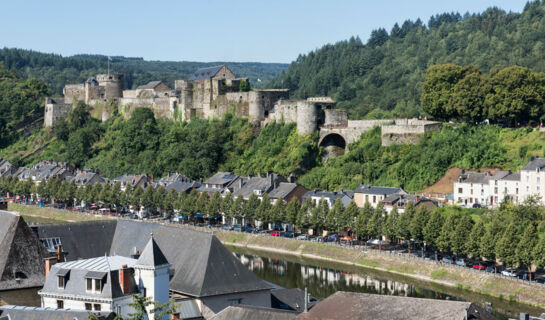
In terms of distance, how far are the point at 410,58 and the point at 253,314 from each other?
132m

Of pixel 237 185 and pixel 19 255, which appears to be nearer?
pixel 19 255

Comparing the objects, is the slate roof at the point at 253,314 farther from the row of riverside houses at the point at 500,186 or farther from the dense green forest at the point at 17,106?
the dense green forest at the point at 17,106

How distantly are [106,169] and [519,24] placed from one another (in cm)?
7871

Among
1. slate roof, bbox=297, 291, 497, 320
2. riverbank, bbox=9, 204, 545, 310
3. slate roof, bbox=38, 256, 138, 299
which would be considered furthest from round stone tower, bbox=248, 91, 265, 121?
slate roof, bbox=297, 291, 497, 320

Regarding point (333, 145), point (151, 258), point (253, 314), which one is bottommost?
point (253, 314)

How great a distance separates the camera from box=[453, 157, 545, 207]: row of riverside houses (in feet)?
231

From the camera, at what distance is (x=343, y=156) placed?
91.4 m

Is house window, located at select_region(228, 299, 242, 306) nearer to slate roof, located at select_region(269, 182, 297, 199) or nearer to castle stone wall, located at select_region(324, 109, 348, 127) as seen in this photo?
slate roof, located at select_region(269, 182, 297, 199)

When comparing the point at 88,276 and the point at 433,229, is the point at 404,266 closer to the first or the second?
the point at 433,229

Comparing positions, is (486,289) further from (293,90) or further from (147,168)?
(293,90)

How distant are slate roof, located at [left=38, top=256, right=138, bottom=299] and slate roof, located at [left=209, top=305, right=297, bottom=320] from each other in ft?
12.8

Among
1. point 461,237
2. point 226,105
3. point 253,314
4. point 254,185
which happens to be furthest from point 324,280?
point 226,105

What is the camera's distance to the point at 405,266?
209 ft

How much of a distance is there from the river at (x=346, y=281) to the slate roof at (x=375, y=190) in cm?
1127
